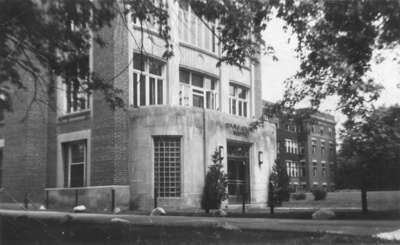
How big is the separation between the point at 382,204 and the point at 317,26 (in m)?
13.8

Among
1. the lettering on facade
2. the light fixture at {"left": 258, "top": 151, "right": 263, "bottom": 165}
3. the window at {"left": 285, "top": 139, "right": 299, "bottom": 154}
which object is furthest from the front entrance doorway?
the window at {"left": 285, "top": 139, "right": 299, "bottom": 154}

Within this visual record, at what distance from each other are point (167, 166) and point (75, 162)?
5263 millimetres

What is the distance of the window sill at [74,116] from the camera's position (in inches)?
1010

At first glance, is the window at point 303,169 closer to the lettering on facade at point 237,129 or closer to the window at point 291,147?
the window at point 291,147

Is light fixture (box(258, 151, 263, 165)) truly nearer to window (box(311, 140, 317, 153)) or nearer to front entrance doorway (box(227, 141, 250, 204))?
front entrance doorway (box(227, 141, 250, 204))

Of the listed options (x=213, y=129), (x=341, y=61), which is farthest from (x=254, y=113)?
(x=341, y=61)

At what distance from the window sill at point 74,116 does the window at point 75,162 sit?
1098 mm

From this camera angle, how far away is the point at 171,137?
24.2 m

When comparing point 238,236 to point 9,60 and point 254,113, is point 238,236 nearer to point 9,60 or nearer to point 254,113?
point 9,60

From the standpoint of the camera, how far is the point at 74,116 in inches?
1037

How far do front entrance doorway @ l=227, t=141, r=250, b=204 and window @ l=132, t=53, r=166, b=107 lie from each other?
4.30m

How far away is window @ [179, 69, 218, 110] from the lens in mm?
27719

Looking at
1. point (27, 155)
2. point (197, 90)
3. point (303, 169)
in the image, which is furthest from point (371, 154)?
point (303, 169)

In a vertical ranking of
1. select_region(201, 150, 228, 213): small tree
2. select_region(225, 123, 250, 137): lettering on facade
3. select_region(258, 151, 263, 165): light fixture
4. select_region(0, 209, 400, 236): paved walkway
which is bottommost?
select_region(0, 209, 400, 236): paved walkway
